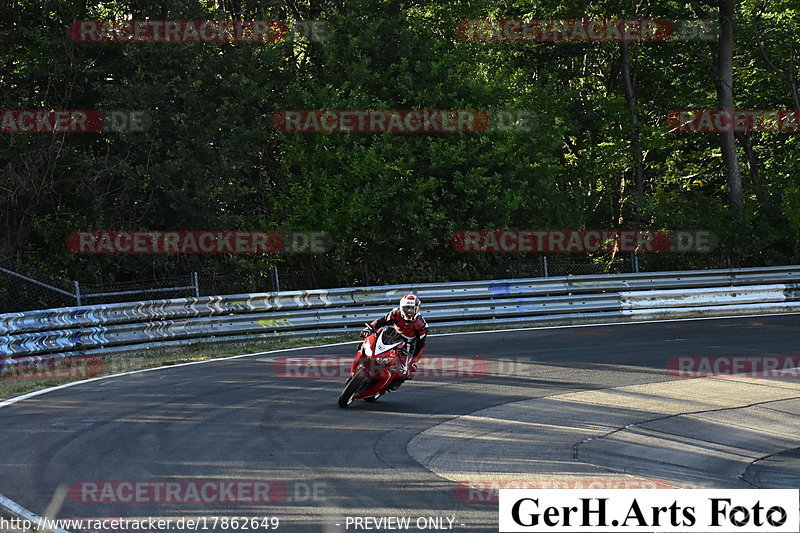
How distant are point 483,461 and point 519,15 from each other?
2285cm

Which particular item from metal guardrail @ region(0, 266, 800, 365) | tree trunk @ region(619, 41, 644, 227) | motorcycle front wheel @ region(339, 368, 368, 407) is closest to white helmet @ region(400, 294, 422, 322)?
motorcycle front wheel @ region(339, 368, 368, 407)

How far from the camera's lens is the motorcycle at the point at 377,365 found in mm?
11953

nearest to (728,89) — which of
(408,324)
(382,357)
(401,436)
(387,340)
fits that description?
(408,324)

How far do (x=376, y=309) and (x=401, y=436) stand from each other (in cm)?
967

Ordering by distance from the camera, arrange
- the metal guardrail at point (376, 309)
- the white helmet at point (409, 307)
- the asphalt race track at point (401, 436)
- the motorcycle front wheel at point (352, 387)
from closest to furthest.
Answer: the asphalt race track at point (401, 436) < the motorcycle front wheel at point (352, 387) < the white helmet at point (409, 307) < the metal guardrail at point (376, 309)

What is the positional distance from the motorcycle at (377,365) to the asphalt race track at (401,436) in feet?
0.72

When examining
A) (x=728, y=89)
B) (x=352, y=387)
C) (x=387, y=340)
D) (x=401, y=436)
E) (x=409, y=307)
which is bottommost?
(x=401, y=436)

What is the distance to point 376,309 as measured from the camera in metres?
19.8

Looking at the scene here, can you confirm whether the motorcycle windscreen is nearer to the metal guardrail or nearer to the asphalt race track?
the asphalt race track

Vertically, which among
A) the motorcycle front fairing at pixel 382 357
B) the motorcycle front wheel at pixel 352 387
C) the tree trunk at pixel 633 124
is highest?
the tree trunk at pixel 633 124

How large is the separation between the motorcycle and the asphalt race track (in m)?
0.22

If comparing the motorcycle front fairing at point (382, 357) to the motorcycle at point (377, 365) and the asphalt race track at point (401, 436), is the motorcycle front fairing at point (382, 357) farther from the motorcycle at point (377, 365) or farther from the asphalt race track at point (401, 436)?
the asphalt race track at point (401, 436)

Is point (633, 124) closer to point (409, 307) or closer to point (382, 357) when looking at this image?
point (409, 307)

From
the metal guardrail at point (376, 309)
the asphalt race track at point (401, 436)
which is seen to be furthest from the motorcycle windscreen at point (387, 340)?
the metal guardrail at point (376, 309)
